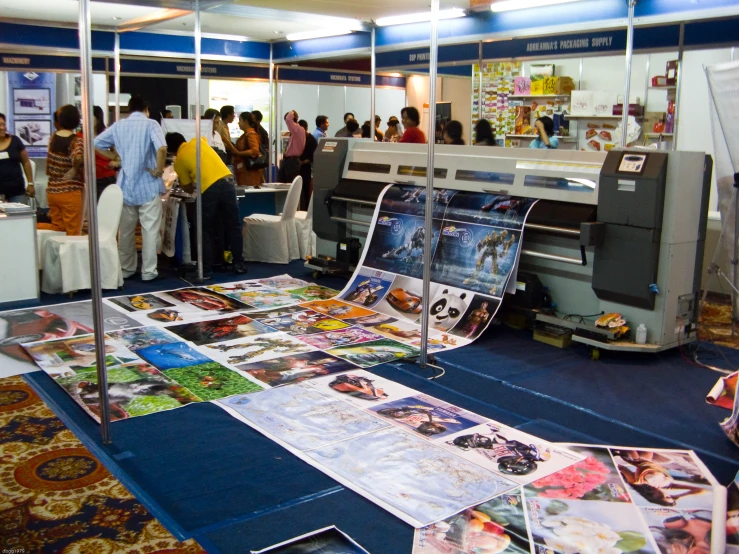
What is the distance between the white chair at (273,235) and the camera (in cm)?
800

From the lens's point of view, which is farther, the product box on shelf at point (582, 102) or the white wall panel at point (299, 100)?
the white wall panel at point (299, 100)

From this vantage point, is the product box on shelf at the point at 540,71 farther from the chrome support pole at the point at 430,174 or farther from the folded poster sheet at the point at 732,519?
the folded poster sheet at the point at 732,519

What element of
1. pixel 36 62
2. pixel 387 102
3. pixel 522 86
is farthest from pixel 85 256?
pixel 387 102

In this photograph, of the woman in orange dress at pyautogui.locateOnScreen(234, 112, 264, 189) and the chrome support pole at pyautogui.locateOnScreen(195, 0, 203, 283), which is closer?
the chrome support pole at pyautogui.locateOnScreen(195, 0, 203, 283)

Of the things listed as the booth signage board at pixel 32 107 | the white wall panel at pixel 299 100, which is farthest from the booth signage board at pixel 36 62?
the white wall panel at pixel 299 100

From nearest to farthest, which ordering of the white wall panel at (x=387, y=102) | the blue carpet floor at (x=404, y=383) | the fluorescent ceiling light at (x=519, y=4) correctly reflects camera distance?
1. the blue carpet floor at (x=404, y=383)
2. the fluorescent ceiling light at (x=519, y=4)
3. the white wall panel at (x=387, y=102)

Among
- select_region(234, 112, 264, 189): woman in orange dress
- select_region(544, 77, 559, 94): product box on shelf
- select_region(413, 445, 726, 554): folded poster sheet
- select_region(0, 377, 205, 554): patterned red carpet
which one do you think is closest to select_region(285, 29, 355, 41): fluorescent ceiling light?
select_region(234, 112, 264, 189): woman in orange dress

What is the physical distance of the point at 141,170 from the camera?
696cm

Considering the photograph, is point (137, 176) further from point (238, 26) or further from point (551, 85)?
point (551, 85)

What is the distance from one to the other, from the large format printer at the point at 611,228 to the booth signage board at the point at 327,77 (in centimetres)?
822

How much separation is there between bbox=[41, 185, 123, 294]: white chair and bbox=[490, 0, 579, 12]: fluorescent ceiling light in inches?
163

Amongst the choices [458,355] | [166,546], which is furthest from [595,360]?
[166,546]

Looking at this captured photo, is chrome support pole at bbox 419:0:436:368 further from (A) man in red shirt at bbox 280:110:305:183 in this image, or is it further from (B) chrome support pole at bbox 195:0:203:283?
(A) man in red shirt at bbox 280:110:305:183

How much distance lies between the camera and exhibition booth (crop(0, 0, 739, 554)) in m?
3.02
